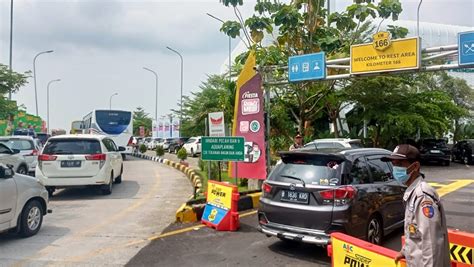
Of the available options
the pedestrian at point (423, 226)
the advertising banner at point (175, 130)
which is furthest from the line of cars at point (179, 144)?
the pedestrian at point (423, 226)

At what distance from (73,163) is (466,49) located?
35.3 ft

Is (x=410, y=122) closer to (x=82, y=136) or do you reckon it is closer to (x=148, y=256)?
(x=82, y=136)

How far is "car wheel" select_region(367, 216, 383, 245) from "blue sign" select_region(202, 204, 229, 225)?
265cm

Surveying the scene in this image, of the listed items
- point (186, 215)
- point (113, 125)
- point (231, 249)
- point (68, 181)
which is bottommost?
point (231, 249)

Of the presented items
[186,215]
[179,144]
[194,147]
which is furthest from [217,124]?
[179,144]

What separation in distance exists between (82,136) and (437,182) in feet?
39.7

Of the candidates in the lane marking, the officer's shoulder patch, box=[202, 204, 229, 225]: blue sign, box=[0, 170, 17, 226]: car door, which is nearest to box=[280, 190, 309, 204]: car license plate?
box=[202, 204, 229, 225]: blue sign

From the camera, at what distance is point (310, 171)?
6121 millimetres

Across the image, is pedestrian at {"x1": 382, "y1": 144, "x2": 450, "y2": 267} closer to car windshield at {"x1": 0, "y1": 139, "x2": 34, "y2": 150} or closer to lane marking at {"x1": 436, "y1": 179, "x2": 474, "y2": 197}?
lane marking at {"x1": 436, "y1": 179, "x2": 474, "y2": 197}

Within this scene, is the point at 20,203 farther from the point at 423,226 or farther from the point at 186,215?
the point at 423,226

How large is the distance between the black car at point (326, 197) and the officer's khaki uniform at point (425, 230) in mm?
2487

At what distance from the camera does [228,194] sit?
7906mm

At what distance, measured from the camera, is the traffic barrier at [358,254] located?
3.70 metres

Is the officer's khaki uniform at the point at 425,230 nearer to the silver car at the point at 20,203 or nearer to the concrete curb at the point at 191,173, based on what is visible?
the silver car at the point at 20,203
